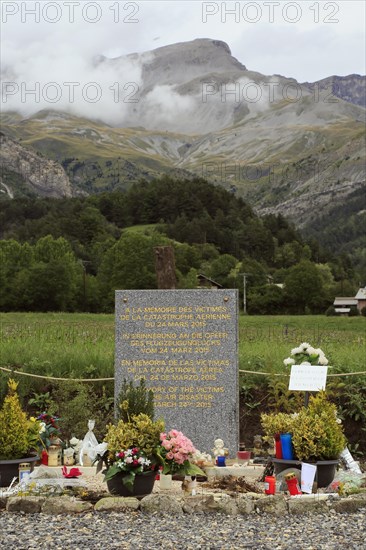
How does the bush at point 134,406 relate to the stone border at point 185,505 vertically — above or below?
above

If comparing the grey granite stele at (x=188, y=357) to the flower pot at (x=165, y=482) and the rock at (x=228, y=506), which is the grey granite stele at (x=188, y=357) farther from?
the rock at (x=228, y=506)

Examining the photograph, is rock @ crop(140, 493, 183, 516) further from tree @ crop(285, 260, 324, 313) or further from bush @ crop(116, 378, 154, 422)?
tree @ crop(285, 260, 324, 313)

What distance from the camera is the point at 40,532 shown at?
9375 mm

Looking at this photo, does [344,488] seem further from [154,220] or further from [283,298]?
[154,220]

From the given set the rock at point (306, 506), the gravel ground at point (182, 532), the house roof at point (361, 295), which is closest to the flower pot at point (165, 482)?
the gravel ground at point (182, 532)

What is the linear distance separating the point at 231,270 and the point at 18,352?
4569 inches

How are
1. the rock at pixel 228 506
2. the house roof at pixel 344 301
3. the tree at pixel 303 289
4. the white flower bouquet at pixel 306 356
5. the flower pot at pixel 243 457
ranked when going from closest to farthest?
the rock at pixel 228 506 < the flower pot at pixel 243 457 < the white flower bouquet at pixel 306 356 < the tree at pixel 303 289 < the house roof at pixel 344 301

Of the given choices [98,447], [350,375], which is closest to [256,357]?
[350,375]

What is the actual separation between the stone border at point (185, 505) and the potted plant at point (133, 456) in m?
0.48

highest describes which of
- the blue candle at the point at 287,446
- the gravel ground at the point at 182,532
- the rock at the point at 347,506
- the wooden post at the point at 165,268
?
the wooden post at the point at 165,268

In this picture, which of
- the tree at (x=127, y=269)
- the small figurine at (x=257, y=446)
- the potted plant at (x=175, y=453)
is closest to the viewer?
the potted plant at (x=175, y=453)

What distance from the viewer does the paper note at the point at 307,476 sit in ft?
37.8

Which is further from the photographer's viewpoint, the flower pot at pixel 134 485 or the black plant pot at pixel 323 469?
the black plant pot at pixel 323 469

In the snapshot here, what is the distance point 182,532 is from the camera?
9430mm
